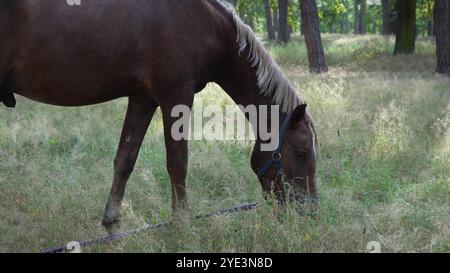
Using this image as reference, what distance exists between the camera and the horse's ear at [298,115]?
3460 mm

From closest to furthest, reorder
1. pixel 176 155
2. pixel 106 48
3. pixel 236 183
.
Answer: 1. pixel 106 48
2. pixel 176 155
3. pixel 236 183

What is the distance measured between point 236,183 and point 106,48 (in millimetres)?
2188

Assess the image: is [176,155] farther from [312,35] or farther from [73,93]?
[312,35]

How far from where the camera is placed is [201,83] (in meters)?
3.54

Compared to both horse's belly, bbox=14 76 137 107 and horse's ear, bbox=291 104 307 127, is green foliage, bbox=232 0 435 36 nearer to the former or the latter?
horse's ear, bbox=291 104 307 127

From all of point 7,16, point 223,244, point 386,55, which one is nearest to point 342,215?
point 223,244

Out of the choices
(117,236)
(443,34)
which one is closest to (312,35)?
(443,34)

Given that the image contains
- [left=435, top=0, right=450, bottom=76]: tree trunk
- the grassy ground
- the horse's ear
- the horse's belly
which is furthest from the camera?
[left=435, top=0, right=450, bottom=76]: tree trunk

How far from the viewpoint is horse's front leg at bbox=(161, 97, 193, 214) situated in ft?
11.0

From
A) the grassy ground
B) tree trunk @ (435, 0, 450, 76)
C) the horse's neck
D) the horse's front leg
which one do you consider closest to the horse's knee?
the grassy ground

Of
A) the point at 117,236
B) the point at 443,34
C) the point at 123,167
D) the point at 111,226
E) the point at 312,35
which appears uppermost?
the point at 312,35

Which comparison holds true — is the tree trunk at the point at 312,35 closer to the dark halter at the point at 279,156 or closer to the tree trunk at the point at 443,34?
the tree trunk at the point at 443,34

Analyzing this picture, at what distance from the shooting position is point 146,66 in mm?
3230

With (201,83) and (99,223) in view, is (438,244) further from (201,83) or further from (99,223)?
(99,223)
